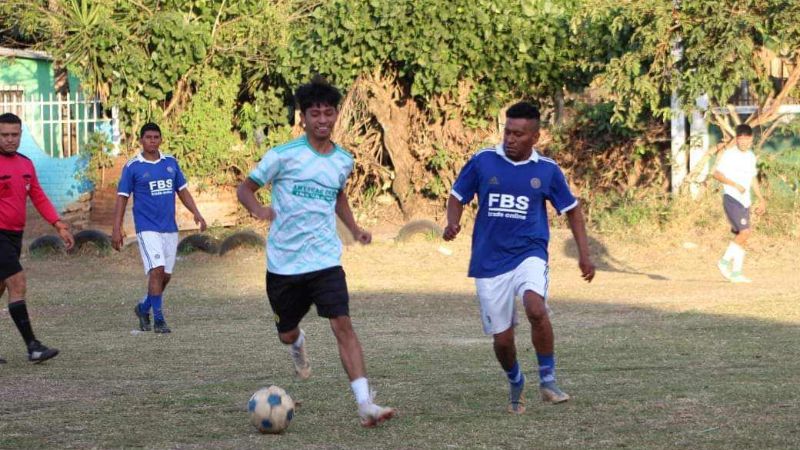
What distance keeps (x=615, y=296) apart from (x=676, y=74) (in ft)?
17.6

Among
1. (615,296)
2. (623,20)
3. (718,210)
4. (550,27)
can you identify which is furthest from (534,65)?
(615,296)

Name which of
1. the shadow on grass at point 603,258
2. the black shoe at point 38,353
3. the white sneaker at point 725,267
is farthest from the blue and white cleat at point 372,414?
the shadow on grass at point 603,258

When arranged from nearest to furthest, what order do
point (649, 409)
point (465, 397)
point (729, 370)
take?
point (649, 409) → point (465, 397) → point (729, 370)

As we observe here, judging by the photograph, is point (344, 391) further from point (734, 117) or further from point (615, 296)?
point (734, 117)

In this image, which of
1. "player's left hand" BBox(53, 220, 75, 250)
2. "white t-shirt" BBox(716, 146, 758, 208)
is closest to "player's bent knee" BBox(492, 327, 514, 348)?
"player's left hand" BBox(53, 220, 75, 250)

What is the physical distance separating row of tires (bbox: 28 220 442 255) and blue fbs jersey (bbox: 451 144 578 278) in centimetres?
1189

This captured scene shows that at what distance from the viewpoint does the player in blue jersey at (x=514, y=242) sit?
24.0ft

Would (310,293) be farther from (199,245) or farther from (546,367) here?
(199,245)

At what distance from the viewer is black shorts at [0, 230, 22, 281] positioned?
9.83 meters

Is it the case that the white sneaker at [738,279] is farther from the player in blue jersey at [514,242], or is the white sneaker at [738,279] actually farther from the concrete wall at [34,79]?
the concrete wall at [34,79]

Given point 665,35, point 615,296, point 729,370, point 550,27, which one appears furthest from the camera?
point 550,27

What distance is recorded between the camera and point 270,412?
671cm

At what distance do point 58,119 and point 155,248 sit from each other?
1268 cm

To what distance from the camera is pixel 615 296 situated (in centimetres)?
1423
